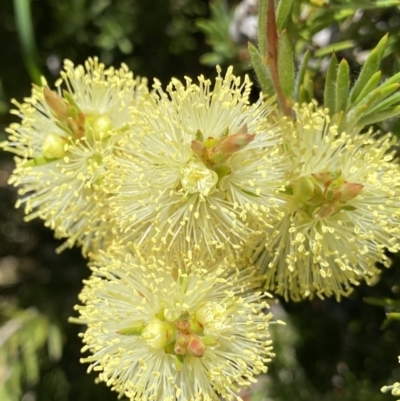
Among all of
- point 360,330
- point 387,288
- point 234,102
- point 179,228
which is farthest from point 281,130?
point 360,330

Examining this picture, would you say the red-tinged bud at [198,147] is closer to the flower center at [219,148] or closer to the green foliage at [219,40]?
the flower center at [219,148]

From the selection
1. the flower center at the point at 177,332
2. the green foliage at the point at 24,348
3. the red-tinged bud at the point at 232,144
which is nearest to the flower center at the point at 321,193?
the red-tinged bud at the point at 232,144

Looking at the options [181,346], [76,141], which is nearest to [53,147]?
[76,141]

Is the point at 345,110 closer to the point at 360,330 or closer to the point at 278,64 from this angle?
the point at 278,64

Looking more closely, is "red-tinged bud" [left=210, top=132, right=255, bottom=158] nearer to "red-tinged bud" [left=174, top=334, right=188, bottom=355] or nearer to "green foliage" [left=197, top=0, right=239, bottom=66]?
"red-tinged bud" [left=174, top=334, right=188, bottom=355]

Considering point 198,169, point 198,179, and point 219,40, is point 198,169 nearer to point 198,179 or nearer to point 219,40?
point 198,179

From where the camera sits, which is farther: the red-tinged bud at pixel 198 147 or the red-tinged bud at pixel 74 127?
the red-tinged bud at pixel 74 127

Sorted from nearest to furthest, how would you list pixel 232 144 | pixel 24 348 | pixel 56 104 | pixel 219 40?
pixel 232 144 < pixel 56 104 < pixel 219 40 < pixel 24 348
